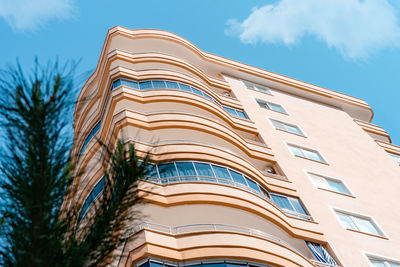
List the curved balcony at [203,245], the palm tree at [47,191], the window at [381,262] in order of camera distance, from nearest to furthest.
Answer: the palm tree at [47,191], the curved balcony at [203,245], the window at [381,262]

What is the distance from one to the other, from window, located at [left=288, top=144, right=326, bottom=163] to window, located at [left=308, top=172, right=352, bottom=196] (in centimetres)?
178

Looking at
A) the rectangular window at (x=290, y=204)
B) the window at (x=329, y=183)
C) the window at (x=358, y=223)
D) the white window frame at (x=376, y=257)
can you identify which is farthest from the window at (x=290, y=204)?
the white window frame at (x=376, y=257)

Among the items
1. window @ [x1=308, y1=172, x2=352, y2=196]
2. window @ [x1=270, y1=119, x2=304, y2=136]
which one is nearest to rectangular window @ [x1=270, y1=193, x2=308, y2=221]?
window @ [x1=308, y1=172, x2=352, y2=196]

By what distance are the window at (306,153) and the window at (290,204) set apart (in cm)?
454

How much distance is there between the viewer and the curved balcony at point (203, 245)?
12148mm

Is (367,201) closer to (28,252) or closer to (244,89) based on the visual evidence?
(244,89)

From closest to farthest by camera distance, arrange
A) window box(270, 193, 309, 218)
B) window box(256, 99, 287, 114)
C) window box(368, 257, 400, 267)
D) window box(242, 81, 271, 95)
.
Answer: window box(368, 257, 400, 267) < window box(270, 193, 309, 218) < window box(256, 99, 287, 114) < window box(242, 81, 271, 95)

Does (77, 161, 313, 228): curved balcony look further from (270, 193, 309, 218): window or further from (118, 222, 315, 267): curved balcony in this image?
(118, 222, 315, 267): curved balcony

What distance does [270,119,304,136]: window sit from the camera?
2614 cm

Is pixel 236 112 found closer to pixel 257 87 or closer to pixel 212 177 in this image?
pixel 257 87

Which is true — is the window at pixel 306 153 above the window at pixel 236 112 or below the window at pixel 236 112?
below

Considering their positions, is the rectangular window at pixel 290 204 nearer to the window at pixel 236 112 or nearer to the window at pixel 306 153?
the window at pixel 306 153

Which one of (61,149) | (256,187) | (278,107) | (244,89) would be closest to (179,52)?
(244,89)

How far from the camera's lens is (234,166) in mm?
17516
